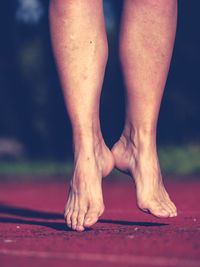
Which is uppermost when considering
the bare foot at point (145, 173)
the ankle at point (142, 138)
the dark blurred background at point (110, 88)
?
the dark blurred background at point (110, 88)

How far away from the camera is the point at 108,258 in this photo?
1.46m

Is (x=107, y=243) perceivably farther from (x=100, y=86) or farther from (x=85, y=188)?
(x=100, y=86)

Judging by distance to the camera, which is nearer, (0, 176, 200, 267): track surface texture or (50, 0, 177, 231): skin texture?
(0, 176, 200, 267): track surface texture

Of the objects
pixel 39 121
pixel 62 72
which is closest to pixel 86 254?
pixel 62 72

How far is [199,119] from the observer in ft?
55.0

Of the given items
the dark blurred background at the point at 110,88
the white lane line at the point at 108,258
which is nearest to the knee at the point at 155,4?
the white lane line at the point at 108,258

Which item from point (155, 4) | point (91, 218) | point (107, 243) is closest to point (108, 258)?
point (107, 243)

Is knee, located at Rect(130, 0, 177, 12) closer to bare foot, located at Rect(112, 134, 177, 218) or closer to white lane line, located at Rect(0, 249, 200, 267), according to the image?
bare foot, located at Rect(112, 134, 177, 218)

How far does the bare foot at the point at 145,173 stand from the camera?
7.17 feet

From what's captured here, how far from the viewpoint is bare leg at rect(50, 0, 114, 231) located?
7.17 ft

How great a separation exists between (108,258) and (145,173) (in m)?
0.84

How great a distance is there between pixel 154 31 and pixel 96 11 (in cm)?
25

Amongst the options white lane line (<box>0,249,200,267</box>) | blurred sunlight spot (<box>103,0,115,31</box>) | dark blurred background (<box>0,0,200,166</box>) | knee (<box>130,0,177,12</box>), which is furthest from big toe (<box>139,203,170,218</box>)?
blurred sunlight spot (<box>103,0,115,31</box>)

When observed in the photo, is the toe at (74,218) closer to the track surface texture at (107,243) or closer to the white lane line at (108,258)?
the track surface texture at (107,243)
